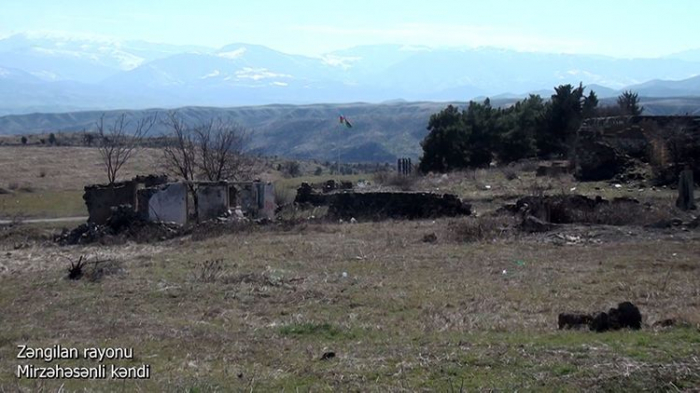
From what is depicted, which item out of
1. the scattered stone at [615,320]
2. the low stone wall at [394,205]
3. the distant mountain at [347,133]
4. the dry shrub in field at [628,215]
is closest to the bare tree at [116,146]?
the low stone wall at [394,205]

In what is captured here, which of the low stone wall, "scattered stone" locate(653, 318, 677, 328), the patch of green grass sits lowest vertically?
the low stone wall

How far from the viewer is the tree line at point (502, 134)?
→ 48781 mm

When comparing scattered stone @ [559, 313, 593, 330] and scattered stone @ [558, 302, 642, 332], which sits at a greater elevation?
scattered stone @ [558, 302, 642, 332]

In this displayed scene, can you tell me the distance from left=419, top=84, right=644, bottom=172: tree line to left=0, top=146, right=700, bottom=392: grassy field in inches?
1032

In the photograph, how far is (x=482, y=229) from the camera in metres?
20.3

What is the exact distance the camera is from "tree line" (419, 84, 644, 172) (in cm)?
4878

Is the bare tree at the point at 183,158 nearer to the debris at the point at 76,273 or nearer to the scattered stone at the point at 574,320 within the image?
the debris at the point at 76,273

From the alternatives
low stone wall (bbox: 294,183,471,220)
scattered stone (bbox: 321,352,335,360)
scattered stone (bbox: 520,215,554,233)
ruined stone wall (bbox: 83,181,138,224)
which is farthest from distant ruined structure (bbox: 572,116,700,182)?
scattered stone (bbox: 321,352,335,360)

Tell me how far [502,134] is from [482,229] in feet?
97.2

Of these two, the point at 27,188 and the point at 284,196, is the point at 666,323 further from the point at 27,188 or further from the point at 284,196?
the point at 27,188

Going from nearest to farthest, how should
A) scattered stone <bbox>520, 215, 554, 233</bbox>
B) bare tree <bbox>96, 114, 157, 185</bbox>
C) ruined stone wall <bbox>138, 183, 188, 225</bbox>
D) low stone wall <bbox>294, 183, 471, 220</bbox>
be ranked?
1. scattered stone <bbox>520, 215, 554, 233</bbox>
2. ruined stone wall <bbox>138, 183, 188, 225</bbox>
3. low stone wall <bbox>294, 183, 471, 220</bbox>
4. bare tree <bbox>96, 114, 157, 185</bbox>

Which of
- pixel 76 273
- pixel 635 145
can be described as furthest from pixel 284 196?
pixel 76 273

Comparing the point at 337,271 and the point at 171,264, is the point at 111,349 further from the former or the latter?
the point at 171,264

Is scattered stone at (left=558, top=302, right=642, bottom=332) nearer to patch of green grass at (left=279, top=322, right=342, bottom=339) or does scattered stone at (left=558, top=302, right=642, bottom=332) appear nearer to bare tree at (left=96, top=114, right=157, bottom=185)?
patch of green grass at (left=279, top=322, right=342, bottom=339)
